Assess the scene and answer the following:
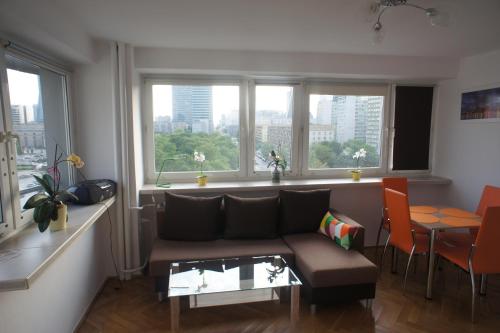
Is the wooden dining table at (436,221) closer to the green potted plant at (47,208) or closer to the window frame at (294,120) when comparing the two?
the window frame at (294,120)

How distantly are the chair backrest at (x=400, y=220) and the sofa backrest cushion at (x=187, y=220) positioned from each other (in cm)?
174

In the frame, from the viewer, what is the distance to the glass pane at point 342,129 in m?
3.80

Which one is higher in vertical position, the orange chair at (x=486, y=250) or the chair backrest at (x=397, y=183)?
the chair backrest at (x=397, y=183)

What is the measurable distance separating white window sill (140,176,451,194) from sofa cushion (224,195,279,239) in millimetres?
309

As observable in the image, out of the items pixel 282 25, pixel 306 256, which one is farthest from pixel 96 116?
pixel 306 256

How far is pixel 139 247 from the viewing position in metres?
3.12

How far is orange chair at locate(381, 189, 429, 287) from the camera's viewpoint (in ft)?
8.70

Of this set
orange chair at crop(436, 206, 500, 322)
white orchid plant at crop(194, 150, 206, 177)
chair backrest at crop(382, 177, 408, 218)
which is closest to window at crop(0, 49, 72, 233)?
white orchid plant at crop(194, 150, 206, 177)

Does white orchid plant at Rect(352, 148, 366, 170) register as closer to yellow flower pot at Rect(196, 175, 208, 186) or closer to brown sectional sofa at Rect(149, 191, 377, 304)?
brown sectional sofa at Rect(149, 191, 377, 304)

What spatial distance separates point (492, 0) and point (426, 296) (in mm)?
2374

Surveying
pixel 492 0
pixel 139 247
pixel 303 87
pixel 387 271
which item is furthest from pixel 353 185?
pixel 139 247

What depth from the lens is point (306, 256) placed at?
102 inches

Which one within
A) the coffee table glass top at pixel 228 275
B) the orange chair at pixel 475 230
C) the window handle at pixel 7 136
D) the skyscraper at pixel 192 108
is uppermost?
the skyscraper at pixel 192 108

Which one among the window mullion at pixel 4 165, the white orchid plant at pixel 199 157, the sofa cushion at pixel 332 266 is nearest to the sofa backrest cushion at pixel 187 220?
the white orchid plant at pixel 199 157
